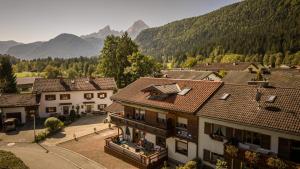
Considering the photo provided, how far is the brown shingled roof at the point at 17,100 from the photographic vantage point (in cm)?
5097

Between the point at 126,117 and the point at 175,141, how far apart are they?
30.5ft

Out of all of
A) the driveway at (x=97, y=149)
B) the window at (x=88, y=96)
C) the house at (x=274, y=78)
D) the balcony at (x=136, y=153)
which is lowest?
the driveway at (x=97, y=149)

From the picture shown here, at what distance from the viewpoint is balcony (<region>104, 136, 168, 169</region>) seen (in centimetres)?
2784

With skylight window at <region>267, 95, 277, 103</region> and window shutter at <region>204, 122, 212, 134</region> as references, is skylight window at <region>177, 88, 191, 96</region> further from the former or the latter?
skylight window at <region>267, 95, 277, 103</region>

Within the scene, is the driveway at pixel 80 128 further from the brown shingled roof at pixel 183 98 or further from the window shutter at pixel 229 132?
the window shutter at pixel 229 132

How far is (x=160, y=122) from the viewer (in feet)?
99.3

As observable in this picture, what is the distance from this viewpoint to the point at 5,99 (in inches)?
2058

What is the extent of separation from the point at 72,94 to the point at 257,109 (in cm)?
4493

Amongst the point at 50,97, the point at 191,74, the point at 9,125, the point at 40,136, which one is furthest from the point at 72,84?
the point at 191,74

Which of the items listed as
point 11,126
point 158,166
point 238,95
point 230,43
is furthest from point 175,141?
point 230,43

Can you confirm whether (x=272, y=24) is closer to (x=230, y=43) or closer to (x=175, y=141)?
(x=230, y=43)

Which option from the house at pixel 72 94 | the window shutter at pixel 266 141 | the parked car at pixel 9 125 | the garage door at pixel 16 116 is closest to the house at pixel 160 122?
the window shutter at pixel 266 141

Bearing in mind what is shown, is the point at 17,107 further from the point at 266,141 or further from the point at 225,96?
the point at 266,141

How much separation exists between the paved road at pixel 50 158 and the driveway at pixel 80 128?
319 centimetres
